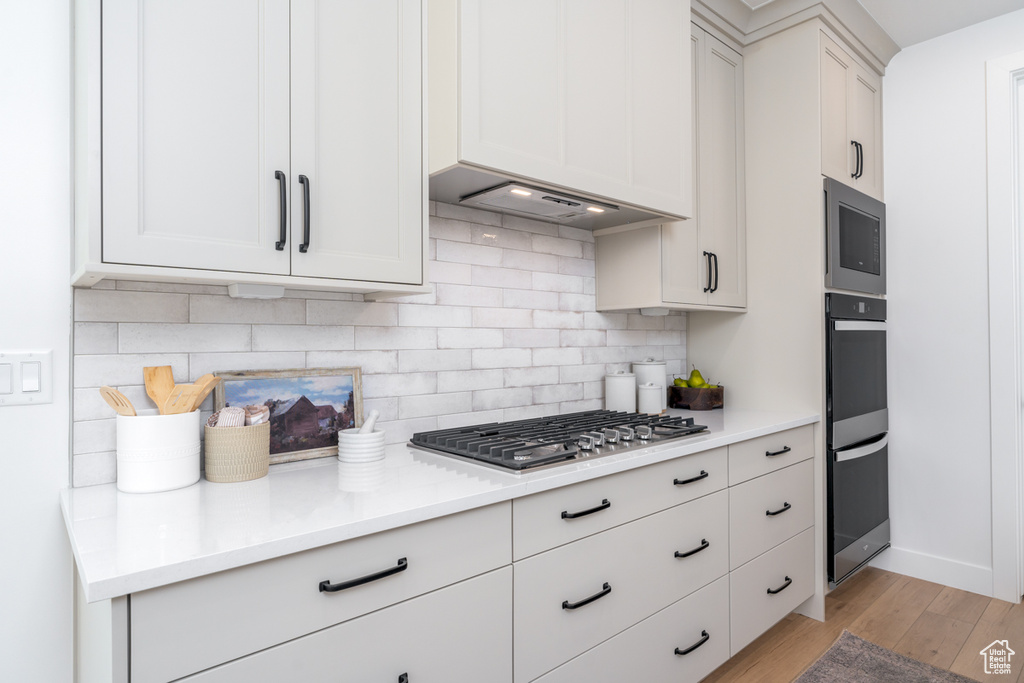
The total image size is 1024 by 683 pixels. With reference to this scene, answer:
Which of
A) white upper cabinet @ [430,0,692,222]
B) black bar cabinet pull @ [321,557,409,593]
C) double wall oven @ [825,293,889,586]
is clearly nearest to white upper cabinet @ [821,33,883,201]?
double wall oven @ [825,293,889,586]

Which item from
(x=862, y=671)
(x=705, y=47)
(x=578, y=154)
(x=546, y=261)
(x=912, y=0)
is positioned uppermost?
(x=912, y=0)

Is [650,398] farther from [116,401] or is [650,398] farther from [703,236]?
[116,401]

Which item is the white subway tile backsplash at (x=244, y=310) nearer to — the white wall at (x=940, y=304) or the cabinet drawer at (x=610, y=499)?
the cabinet drawer at (x=610, y=499)

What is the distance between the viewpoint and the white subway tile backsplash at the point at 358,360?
174cm

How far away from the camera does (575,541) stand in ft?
5.00

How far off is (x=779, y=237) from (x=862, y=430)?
1.02m

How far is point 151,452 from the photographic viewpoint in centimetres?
129

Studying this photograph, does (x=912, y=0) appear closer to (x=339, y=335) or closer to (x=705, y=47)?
(x=705, y=47)

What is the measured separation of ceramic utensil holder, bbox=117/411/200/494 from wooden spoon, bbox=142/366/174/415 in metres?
0.08

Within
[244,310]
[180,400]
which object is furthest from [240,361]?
[180,400]

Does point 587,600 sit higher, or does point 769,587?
point 587,600

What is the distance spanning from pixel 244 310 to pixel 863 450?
2791 millimetres

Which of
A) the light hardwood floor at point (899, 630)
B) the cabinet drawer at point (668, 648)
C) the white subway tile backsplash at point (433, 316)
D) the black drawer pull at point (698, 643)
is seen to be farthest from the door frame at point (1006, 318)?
the white subway tile backsplash at point (433, 316)

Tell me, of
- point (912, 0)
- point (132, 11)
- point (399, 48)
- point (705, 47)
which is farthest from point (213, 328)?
point (912, 0)
